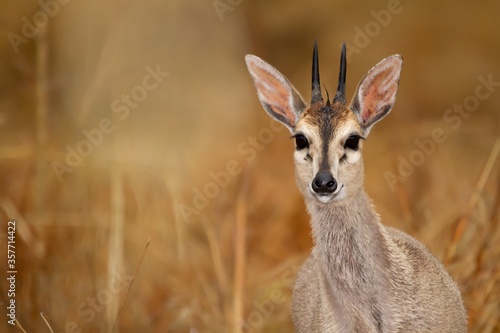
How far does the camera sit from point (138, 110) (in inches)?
417

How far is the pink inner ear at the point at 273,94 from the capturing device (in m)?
4.77

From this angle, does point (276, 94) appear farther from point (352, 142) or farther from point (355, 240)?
point (355, 240)

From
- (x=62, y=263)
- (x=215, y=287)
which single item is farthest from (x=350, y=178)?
(x=62, y=263)

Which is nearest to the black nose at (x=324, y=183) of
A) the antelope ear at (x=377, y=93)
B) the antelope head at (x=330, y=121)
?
the antelope head at (x=330, y=121)

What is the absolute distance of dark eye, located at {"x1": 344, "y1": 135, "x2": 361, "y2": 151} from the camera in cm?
430

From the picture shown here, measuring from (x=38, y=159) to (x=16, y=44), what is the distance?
3652 mm

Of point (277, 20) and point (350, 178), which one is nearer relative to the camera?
point (350, 178)

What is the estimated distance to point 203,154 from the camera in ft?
33.7

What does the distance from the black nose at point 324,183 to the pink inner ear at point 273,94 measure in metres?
0.81

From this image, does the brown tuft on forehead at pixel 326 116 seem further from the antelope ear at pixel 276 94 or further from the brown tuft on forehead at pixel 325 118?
the antelope ear at pixel 276 94

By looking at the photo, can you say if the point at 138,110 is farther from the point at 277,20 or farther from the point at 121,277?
the point at 121,277

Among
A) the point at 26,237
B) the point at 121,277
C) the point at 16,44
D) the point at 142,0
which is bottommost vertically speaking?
the point at 121,277

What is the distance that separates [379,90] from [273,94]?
0.71 metres

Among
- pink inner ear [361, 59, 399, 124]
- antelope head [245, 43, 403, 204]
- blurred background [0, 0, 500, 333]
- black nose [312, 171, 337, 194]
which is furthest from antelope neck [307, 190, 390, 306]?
blurred background [0, 0, 500, 333]
